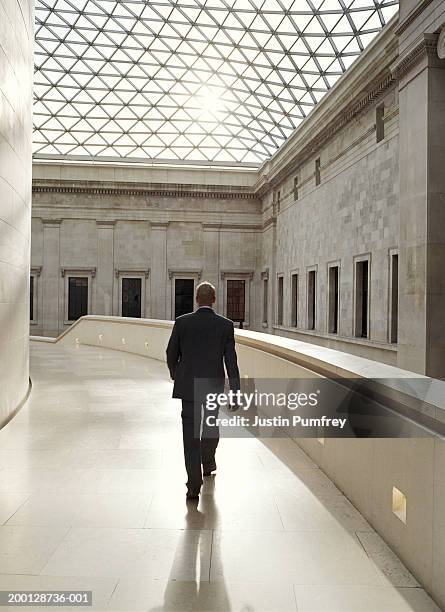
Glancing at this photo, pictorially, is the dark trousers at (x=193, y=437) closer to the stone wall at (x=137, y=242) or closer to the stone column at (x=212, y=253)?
the stone wall at (x=137, y=242)

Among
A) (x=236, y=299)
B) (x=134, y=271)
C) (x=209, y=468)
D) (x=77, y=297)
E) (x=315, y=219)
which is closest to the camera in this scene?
(x=209, y=468)

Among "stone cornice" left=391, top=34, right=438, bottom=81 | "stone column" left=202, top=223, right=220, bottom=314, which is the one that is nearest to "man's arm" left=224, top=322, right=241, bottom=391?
"stone cornice" left=391, top=34, right=438, bottom=81

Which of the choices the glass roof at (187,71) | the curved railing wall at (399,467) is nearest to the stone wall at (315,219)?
the glass roof at (187,71)

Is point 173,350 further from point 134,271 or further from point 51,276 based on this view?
point 51,276

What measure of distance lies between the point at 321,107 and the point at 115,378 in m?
16.6

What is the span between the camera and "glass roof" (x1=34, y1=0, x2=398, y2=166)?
33188 millimetres

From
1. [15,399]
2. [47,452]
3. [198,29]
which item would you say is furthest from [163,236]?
[47,452]

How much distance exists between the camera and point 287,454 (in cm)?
857

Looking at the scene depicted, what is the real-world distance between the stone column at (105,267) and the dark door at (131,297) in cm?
94

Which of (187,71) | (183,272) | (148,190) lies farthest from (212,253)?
(187,71)

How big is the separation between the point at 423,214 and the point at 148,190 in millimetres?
29450

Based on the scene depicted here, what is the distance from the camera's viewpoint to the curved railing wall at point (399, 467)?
4332 millimetres

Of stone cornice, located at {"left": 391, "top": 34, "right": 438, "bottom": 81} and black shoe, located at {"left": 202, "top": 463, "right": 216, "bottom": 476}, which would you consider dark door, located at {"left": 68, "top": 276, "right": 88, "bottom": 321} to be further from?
black shoe, located at {"left": 202, "top": 463, "right": 216, "bottom": 476}

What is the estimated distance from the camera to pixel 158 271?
144 ft
